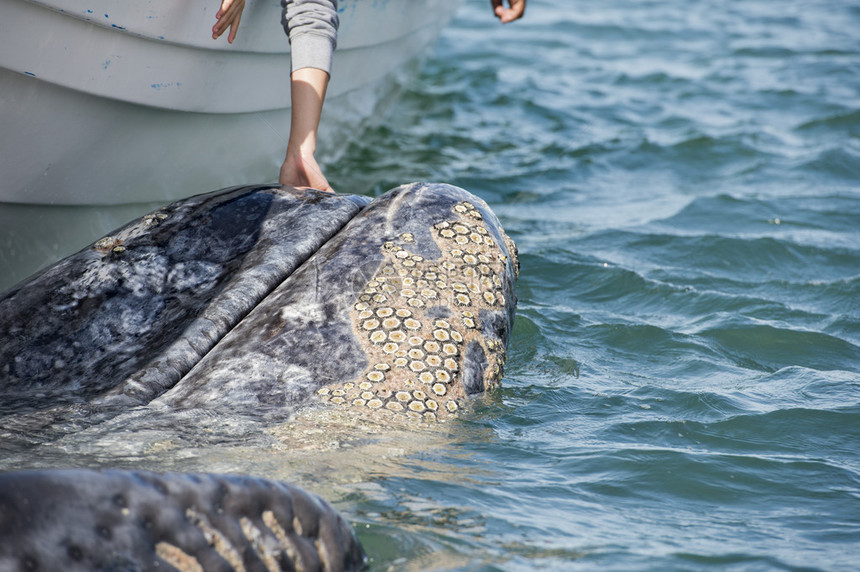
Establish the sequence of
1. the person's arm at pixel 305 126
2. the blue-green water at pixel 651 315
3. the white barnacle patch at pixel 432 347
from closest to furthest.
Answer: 1. the blue-green water at pixel 651 315
2. the white barnacle patch at pixel 432 347
3. the person's arm at pixel 305 126

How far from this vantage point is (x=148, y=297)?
3643mm

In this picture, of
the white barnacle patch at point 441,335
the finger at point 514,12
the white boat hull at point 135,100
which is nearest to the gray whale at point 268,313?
the white barnacle patch at point 441,335

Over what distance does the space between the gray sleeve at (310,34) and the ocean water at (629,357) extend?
1601mm

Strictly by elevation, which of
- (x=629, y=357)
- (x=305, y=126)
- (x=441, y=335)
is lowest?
(x=629, y=357)

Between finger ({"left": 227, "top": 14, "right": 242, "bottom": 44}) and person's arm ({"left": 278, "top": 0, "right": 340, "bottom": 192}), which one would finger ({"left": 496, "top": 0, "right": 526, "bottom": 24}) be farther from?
person's arm ({"left": 278, "top": 0, "right": 340, "bottom": 192})

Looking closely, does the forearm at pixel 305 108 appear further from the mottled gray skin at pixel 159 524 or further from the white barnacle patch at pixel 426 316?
the mottled gray skin at pixel 159 524

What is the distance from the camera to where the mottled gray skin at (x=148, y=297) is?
11.1ft

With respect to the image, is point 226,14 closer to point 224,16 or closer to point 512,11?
point 224,16

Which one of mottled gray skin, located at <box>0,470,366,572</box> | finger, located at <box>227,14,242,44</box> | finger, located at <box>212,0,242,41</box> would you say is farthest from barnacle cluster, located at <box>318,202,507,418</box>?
finger, located at <box>227,14,242,44</box>

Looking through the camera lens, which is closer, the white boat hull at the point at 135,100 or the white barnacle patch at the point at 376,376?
the white barnacle patch at the point at 376,376

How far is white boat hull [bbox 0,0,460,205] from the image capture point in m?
4.06

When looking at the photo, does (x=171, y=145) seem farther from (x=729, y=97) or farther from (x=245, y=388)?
(x=729, y=97)

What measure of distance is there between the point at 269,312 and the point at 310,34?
1.48 m

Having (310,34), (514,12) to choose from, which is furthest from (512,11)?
(310,34)
